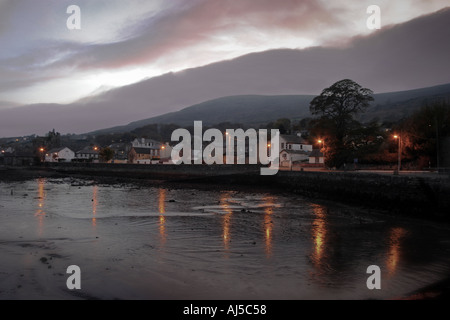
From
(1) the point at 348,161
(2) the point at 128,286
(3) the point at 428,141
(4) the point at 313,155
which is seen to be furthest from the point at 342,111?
(2) the point at 128,286

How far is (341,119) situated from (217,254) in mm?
42649

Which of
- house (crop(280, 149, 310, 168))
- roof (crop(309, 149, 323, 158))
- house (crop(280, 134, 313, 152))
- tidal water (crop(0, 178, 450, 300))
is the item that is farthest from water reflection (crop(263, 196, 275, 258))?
house (crop(280, 134, 313, 152))

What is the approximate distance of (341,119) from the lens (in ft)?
172

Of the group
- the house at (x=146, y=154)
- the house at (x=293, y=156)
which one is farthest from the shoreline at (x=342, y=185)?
the house at (x=146, y=154)

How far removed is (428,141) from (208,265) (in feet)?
128

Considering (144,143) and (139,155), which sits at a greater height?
(144,143)

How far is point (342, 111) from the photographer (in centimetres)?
5284

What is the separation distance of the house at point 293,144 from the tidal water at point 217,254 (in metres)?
60.7

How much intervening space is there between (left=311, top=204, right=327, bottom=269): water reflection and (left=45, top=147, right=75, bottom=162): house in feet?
407

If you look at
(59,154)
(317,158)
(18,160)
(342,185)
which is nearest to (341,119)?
(342,185)

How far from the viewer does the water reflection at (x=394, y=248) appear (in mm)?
13336

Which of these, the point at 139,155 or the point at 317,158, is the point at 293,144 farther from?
the point at 139,155

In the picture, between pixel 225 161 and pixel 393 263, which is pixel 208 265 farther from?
pixel 225 161

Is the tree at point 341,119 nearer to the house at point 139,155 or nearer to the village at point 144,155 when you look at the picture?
the village at point 144,155
